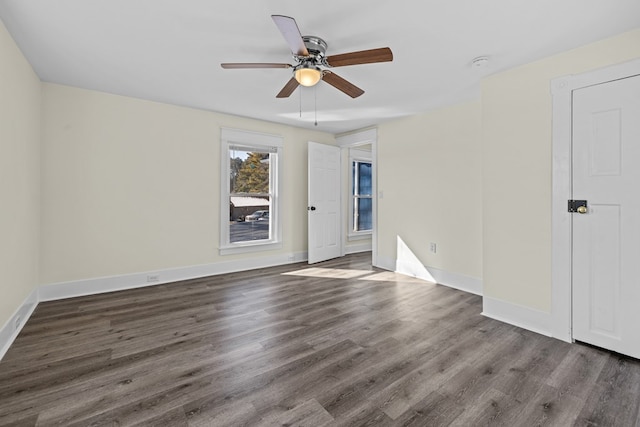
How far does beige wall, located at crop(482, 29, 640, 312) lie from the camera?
2596mm

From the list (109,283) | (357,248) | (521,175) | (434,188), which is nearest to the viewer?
(521,175)

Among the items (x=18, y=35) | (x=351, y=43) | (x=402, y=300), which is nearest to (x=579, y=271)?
(x=402, y=300)

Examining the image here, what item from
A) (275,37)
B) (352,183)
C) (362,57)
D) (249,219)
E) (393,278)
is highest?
(275,37)

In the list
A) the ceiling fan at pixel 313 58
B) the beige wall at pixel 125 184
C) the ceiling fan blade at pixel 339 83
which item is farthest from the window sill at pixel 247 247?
the ceiling fan blade at pixel 339 83

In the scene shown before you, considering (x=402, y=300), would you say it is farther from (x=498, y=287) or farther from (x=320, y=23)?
(x=320, y=23)

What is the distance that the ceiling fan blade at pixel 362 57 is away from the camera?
2.03 meters

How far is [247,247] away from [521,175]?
3.77 meters

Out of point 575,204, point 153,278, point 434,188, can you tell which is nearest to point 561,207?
point 575,204

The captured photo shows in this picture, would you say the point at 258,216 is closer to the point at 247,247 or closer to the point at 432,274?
the point at 247,247

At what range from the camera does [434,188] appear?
421cm

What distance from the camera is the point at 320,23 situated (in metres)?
2.13

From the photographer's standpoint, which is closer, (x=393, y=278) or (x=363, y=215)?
(x=393, y=278)

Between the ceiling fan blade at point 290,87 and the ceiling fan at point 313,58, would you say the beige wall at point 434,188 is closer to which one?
the ceiling fan at point 313,58

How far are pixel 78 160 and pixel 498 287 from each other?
481 cm
